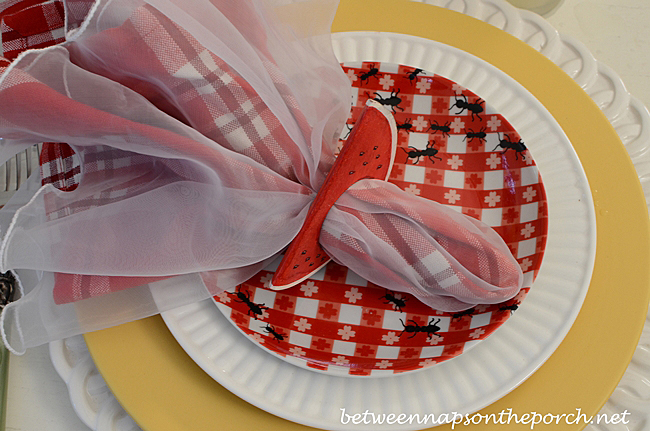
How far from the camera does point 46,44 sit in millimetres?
361

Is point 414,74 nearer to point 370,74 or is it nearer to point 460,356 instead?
point 370,74

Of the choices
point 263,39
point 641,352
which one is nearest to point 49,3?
point 263,39

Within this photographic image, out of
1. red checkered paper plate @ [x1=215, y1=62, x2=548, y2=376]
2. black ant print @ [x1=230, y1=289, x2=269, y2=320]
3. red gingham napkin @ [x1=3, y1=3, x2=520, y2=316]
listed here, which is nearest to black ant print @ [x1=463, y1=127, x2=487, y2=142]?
red checkered paper plate @ [x1=215, y1=62, x2=548, y2=376]

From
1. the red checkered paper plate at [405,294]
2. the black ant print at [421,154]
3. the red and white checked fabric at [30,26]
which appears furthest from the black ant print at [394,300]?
the red and white checked fabric at [30,26]

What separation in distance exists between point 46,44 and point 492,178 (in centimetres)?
36

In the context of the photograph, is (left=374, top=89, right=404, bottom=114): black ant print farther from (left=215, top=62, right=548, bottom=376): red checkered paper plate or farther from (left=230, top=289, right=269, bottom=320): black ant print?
(left=230, top=289, right=269, bottom=320): black ant print

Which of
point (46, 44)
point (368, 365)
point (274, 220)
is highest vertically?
point (46, 44)

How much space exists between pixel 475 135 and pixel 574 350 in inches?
7.4

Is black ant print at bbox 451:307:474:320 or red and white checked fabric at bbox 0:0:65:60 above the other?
red and white checked fabric at bbox 0:0:65:60

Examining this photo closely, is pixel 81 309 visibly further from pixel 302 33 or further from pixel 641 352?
pixel 641 352

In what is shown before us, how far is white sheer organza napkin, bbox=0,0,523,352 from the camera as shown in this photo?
319mm

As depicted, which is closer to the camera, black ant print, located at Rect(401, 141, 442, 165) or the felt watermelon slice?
the felt watermelon slice

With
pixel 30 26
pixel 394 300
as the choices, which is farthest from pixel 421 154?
pixel 30 26

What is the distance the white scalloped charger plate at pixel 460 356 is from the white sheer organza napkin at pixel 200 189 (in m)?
0.03
